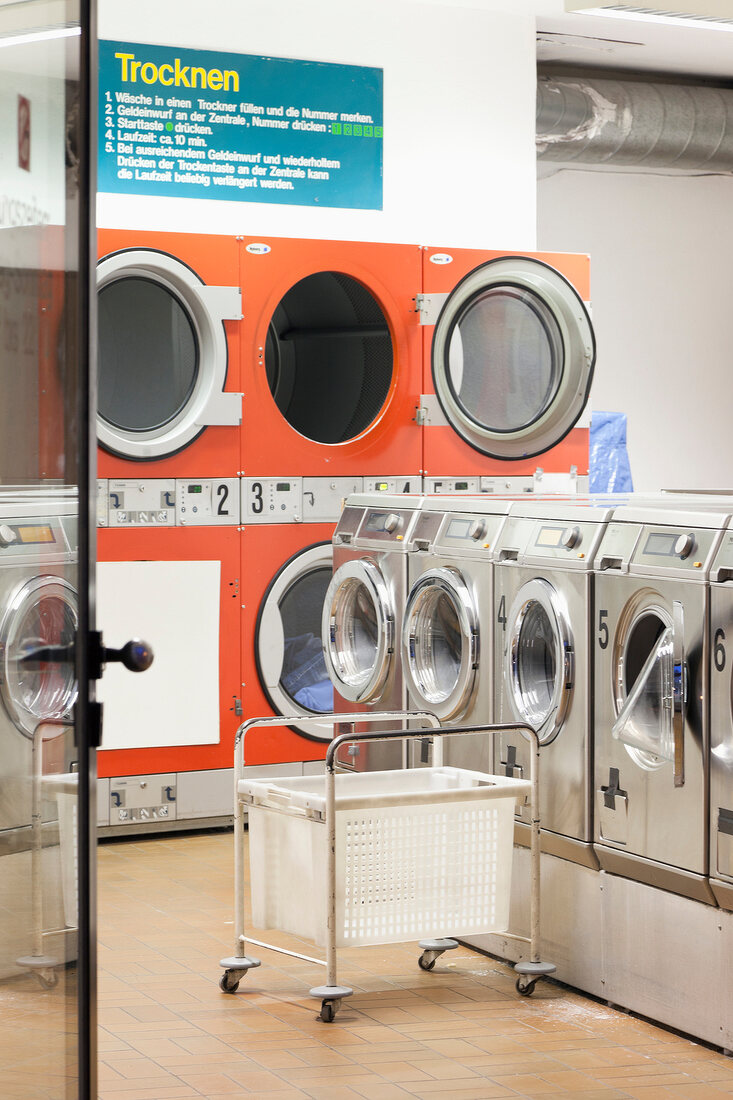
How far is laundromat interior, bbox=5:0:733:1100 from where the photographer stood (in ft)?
6.78

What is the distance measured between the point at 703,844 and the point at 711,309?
19.0ft

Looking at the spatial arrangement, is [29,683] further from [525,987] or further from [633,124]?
[633,124]

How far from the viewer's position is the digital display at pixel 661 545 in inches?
137

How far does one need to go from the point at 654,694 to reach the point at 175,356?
2.68 meters

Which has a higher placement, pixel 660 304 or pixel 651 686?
pixel 660 304

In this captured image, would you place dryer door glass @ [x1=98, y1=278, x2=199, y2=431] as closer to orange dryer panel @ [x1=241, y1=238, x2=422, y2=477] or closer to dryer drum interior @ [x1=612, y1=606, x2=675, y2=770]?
orange dryer panel @ [x1=241, y1=238, x2=422, y2=477]

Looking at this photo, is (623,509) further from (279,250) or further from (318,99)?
(318,99)

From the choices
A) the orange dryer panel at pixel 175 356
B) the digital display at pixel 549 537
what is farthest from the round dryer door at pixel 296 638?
the digital display at pixel 549 537

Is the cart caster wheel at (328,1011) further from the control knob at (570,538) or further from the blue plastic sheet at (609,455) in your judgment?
the blue plastic sheet at (609,455)

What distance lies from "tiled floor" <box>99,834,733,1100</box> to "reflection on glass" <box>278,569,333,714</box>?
58.5 inches

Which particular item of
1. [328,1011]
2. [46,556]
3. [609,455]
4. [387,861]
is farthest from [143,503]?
[46,556]

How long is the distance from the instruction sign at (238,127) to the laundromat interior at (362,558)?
0.05 ft

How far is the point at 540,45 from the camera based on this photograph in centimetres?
720

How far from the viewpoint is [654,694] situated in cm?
352
